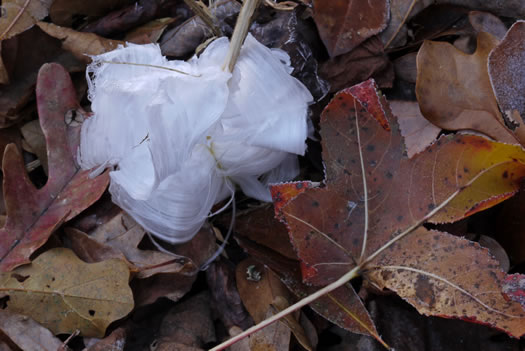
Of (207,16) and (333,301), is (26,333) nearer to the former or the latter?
(333,301)

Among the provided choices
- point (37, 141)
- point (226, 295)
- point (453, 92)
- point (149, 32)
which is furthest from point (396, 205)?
point (37, 141)

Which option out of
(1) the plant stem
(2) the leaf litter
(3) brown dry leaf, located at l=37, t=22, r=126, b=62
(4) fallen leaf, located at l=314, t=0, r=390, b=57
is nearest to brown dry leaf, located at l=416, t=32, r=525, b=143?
(2) the leaf litter

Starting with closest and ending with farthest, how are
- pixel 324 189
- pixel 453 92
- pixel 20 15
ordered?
1. pixel 324 189
2. pixel 453 92
3. pixel 20 15

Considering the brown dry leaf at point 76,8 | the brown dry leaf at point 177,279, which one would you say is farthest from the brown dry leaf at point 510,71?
the brown dry leaf at point 76,8

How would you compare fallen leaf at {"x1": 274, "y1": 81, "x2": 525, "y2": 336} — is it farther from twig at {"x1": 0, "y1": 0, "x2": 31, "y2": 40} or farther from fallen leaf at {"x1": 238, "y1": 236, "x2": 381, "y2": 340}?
twig at {"x1": 0, "y1": 0, "x2": 31, "y2": 40}

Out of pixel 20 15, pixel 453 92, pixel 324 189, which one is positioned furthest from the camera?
pixel 20 15

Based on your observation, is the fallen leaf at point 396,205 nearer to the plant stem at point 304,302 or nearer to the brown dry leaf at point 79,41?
the plant stem at point 304,302

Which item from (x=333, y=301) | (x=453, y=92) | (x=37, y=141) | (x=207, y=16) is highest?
(x=207, y=16)
